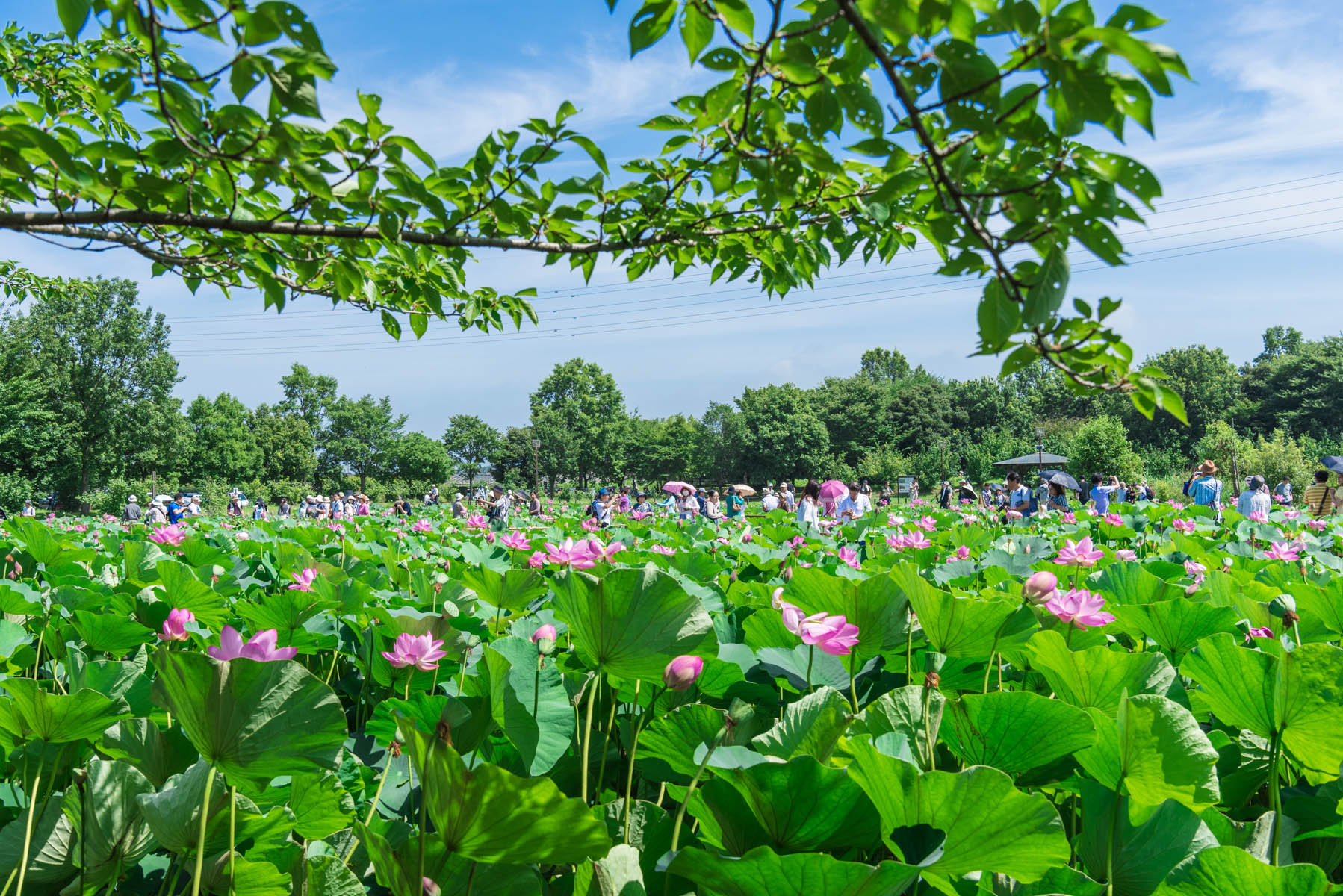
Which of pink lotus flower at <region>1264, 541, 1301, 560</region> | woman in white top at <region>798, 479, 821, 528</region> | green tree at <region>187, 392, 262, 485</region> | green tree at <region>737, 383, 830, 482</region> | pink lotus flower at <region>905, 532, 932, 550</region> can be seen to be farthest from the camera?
green tree at <region>737, 383, 830, 482</region>

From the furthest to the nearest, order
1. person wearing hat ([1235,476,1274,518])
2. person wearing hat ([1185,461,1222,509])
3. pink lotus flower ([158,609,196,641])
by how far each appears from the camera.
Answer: person wearing hat ([1185,461,1222,509]) < person wearing hat ([1235,476,1274,518]) < pink lotus flower ([158,609,196,641])

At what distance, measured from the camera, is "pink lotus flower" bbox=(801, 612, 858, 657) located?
3.92ft

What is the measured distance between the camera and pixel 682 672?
1.13 meters

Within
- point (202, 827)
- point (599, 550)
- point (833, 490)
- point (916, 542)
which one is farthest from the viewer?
point (833, 490)

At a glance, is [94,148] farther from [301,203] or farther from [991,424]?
[991,424]

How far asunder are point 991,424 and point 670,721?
76.9m

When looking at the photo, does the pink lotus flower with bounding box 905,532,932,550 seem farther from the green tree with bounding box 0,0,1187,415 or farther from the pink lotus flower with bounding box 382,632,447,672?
the pink lotus flower with bounding box 382,632,447,672

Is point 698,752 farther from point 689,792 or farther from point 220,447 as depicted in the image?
point 220,447

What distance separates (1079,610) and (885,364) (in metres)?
94.2

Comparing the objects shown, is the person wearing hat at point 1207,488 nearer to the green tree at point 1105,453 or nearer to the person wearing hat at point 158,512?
the person wearing hat at point 158,512

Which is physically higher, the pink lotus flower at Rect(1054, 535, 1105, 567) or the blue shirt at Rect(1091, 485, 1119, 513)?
the pink lotus flower at Rect(1054, 535, 1105, 567)

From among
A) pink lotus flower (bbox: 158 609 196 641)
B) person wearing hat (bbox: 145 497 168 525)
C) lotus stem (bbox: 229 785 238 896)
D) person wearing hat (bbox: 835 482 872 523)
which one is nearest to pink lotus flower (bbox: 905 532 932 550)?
pink lotus flower (bbox: 158 609 196 641)

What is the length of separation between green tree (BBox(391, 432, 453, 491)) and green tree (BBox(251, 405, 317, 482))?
22.8 ft

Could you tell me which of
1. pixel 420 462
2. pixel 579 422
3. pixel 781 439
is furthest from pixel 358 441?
pixel 781 439
